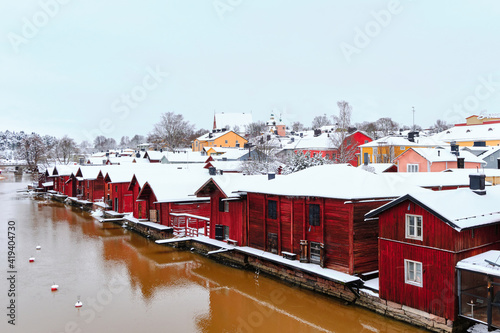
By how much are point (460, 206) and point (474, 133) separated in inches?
2065

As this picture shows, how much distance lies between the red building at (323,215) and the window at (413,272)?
10.6 feet

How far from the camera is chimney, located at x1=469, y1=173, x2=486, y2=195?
1520 centimetres

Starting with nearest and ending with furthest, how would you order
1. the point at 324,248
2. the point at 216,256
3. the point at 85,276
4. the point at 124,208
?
the point at 324,248, the point at 85,276, the point at 216,256, the point at 124,208

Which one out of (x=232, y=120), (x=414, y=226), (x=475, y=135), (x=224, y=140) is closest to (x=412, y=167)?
(x=475, y=135)

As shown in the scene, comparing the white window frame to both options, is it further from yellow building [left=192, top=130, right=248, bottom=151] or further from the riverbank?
yellow building [left=192, top=130, right=248, bottom=151]

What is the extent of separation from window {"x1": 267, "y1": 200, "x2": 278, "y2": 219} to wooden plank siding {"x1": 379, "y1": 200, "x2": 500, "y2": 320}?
6.99m

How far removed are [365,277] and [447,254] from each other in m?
4.91

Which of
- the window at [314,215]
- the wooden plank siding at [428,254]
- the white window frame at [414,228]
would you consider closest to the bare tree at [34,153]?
the window at [314,215]

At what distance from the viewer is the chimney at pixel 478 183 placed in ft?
49.9

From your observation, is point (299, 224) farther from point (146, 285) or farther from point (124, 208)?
point (124, 208)

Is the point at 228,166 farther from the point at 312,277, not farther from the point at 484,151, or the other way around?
the point at 312,277

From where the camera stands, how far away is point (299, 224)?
64.8 ft

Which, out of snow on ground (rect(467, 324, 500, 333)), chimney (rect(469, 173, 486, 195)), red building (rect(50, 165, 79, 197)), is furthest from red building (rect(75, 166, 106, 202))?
snow on ground (rect(467, 324, 500, 333))

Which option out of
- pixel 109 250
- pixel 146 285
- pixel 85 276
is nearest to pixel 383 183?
pixel 146 285
